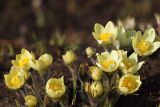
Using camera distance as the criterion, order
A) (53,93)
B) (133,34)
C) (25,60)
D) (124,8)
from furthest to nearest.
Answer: (124,8)
(133,34)
(25,60)
(53,93)

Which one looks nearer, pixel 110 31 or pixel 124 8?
pixel 110 31

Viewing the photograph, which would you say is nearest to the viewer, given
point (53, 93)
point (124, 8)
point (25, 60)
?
point (53, 93)

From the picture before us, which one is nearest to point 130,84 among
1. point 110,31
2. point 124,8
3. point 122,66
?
point 122,66

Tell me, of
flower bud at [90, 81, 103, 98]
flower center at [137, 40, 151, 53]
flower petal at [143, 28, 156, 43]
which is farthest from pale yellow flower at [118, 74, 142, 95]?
flower petal at [143, 28, 156, 43]

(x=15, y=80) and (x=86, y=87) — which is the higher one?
(x=15, y=80)

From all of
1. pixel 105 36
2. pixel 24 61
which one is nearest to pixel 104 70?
pixel 105 36

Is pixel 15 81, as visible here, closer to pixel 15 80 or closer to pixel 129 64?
pixel 15 80

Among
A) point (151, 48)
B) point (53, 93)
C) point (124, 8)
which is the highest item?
point (124, 8)

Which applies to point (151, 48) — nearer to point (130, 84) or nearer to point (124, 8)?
point (130, 84)
